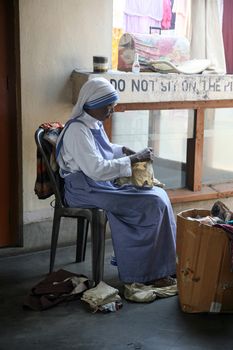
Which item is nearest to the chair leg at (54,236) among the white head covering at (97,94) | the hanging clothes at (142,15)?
the white head covering at (97,94)

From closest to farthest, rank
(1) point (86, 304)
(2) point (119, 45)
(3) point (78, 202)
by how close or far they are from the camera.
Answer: (1) point (86, 304), (3) point (78, 202), (2) point (119, 45)

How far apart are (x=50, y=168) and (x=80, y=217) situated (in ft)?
1.30

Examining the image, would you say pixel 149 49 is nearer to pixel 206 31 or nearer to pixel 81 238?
pixel 206 31

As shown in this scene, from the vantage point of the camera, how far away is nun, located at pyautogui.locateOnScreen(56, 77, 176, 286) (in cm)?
352

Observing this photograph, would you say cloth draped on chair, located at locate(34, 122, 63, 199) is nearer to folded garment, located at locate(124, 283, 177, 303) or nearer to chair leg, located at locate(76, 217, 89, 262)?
chair leg, located at locate(76, 217, 89, 262)

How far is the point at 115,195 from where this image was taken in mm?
3637

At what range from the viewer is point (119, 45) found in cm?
461

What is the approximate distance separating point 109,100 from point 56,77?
2.80ft

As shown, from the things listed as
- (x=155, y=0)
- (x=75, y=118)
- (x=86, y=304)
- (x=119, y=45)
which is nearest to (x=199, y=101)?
(x=119, y=45)

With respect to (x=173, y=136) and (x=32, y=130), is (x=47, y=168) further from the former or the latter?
(x=173, y=136)

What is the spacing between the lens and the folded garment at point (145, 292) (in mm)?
3538

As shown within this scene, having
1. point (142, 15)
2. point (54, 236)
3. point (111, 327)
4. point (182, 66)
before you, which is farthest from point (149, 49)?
point (111, 327)

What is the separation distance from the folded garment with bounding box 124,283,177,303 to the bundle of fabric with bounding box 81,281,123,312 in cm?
9

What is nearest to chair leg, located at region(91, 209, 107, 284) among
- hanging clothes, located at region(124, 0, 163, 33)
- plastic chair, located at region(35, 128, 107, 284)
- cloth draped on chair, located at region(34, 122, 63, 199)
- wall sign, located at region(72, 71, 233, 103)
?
plastic chair, located at region(35, 128, 107, 284)
